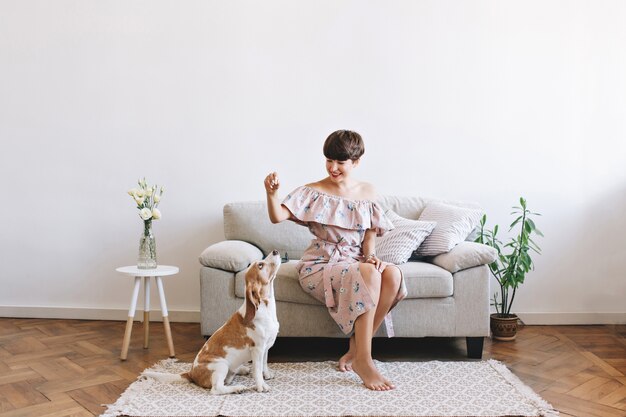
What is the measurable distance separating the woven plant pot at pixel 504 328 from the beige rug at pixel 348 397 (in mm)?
621

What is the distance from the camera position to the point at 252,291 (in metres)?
2.64

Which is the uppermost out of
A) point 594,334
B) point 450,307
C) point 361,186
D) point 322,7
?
point 322,7

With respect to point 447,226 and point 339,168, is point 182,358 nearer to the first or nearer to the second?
point 339,168

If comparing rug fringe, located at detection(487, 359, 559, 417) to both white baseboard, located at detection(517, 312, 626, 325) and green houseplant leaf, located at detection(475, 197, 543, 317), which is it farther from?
white baseboard, located at detection(517, 312, 626, 325)

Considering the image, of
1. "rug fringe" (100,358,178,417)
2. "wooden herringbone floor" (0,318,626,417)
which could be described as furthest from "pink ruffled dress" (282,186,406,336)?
"rug fringe" (100,358,178,417)

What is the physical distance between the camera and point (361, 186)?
3133 mm

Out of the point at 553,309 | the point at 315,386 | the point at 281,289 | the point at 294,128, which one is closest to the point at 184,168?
the point at 294,128

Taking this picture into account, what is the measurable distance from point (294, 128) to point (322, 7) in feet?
2.46

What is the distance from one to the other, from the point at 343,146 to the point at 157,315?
1879 millimetres

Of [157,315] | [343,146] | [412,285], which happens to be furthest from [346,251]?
[157,315]

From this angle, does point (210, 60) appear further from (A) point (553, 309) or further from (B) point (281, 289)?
(A) point (553, 309)

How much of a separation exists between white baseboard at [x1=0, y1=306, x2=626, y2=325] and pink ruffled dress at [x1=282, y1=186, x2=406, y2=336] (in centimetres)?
133

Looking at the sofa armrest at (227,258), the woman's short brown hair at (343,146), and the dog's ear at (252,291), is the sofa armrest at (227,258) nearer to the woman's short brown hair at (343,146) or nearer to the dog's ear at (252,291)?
the dog's ear at (252,291)

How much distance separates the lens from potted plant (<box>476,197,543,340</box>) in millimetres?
3658
